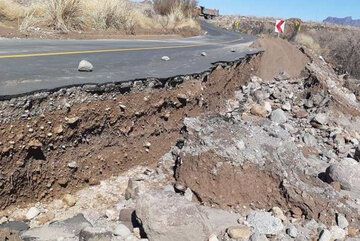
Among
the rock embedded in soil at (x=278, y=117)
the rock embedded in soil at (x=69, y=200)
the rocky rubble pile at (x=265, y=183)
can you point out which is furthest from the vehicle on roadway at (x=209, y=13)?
the rock embedded in soil at (x=69, y=200)

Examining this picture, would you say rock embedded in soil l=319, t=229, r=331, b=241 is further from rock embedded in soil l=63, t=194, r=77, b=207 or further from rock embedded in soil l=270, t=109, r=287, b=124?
rock embedded in soil l=270, t=109, r=287, b=124

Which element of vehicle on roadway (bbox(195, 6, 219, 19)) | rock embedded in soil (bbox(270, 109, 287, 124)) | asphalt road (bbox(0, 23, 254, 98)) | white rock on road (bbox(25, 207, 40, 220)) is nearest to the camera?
white rock on road (bbox(25, 207, 40, 220))

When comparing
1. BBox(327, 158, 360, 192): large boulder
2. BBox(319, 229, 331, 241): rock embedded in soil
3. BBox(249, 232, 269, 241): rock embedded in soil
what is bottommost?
BBox(249, 232, 269, 241): rock embedded in soil

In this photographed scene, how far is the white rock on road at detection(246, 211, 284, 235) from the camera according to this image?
500 centimetres

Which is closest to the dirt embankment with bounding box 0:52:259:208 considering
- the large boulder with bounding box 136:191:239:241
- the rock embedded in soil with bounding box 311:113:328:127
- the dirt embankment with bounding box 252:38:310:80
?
the large boulder with bounding box 136:191:239:241

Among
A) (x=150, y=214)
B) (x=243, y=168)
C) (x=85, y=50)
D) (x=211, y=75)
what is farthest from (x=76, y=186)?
(x=85, y=50)

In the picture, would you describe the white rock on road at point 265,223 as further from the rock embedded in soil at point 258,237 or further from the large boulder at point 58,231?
the large boulder at point 58,231

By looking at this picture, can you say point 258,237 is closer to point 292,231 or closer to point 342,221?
point 292,231

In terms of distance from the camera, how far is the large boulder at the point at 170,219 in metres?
4.26

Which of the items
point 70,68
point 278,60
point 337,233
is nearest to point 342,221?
point 337,233

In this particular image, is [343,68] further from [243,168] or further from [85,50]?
[243,168]

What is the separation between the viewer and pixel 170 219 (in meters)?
4.28

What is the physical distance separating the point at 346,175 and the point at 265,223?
2.13 meters

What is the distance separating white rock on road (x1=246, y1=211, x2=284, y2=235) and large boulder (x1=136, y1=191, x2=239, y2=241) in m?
0.74
